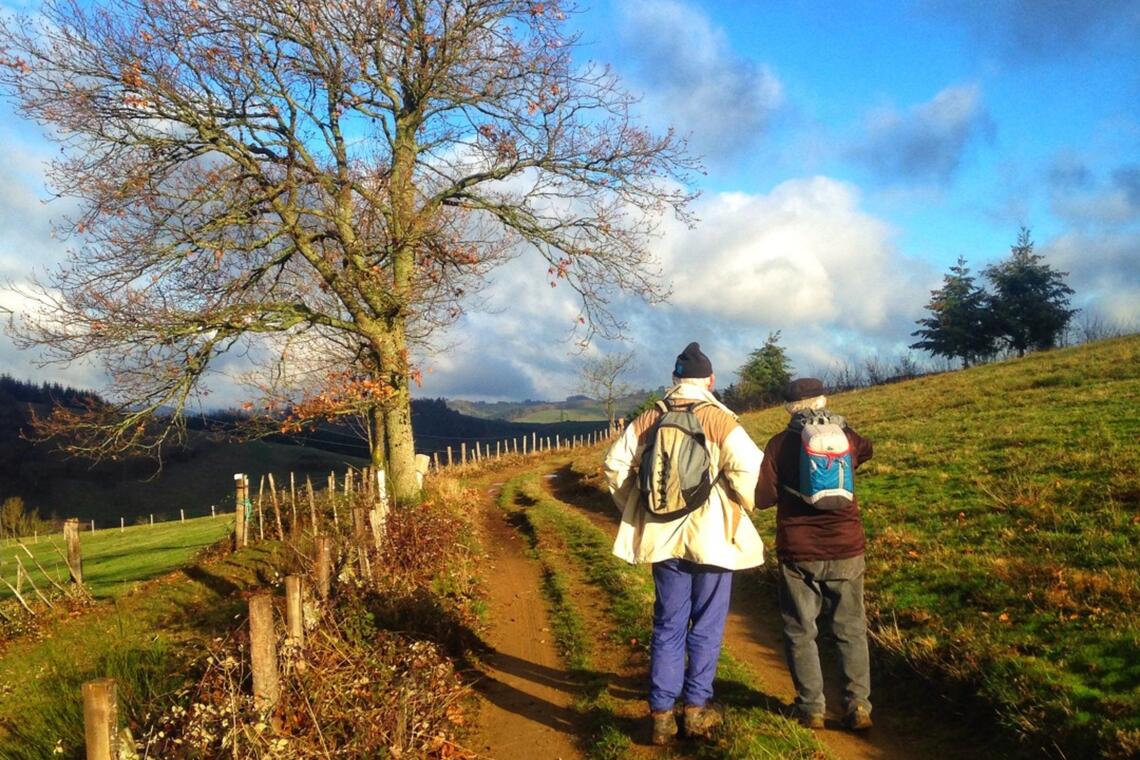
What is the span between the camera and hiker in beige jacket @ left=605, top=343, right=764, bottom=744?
480 centimetres

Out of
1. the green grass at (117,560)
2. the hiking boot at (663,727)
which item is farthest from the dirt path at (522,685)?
the green grass at (117,560)

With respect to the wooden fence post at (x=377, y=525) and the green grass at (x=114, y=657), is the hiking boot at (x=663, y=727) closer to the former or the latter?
the green grass at (x=114, y=657)

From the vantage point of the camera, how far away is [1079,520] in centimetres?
784

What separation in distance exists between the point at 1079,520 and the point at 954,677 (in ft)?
11.6

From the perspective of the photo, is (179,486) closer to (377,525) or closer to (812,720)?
(377,525)

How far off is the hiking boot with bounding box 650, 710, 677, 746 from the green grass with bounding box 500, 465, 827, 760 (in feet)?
0.63

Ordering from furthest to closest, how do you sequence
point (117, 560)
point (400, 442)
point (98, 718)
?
point (117, 560), point (400, 442), point (98, 718)

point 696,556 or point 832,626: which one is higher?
point 696,556

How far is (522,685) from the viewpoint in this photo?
6547 mm

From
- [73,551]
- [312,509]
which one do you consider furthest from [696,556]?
[73,551]

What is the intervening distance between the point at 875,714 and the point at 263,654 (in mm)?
4214

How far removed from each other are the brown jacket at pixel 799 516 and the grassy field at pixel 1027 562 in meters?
1.43

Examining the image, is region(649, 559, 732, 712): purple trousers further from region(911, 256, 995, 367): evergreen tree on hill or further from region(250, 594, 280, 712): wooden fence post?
region(911, 256, 995, 367): evergreen tree on hill

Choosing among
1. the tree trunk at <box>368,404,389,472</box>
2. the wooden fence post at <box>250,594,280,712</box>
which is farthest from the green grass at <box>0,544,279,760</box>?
the tree trunk at <box>368,404,389,472</box>
